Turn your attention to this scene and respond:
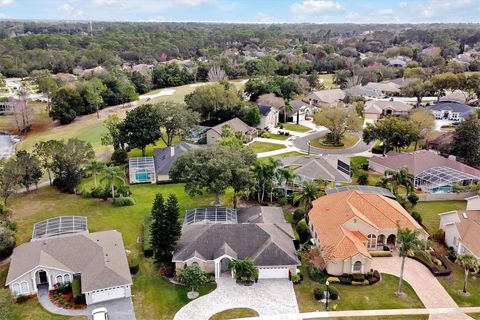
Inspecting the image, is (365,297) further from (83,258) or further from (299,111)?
(299,111)

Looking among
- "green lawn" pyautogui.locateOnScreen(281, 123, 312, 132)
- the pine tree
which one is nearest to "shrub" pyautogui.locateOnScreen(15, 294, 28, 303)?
the pine tree

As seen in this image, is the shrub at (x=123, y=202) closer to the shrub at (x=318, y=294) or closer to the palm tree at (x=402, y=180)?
the shrub at (x=318, y=294)

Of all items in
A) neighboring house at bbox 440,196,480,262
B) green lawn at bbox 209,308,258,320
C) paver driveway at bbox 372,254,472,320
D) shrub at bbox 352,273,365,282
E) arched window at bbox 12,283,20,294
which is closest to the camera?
green lawn at bbox 209,308,258,320

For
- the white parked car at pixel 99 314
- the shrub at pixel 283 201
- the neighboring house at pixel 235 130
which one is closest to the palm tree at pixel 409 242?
the shrub at pixel 283 201

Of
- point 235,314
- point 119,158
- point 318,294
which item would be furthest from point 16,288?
point 119,158

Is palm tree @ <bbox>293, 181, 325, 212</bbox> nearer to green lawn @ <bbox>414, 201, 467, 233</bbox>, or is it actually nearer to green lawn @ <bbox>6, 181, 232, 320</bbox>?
green lawn @ <bbox>6, 181, 232, 320</bbox>

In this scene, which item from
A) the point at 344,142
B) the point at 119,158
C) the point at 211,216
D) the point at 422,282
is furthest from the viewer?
the point at 344,142
